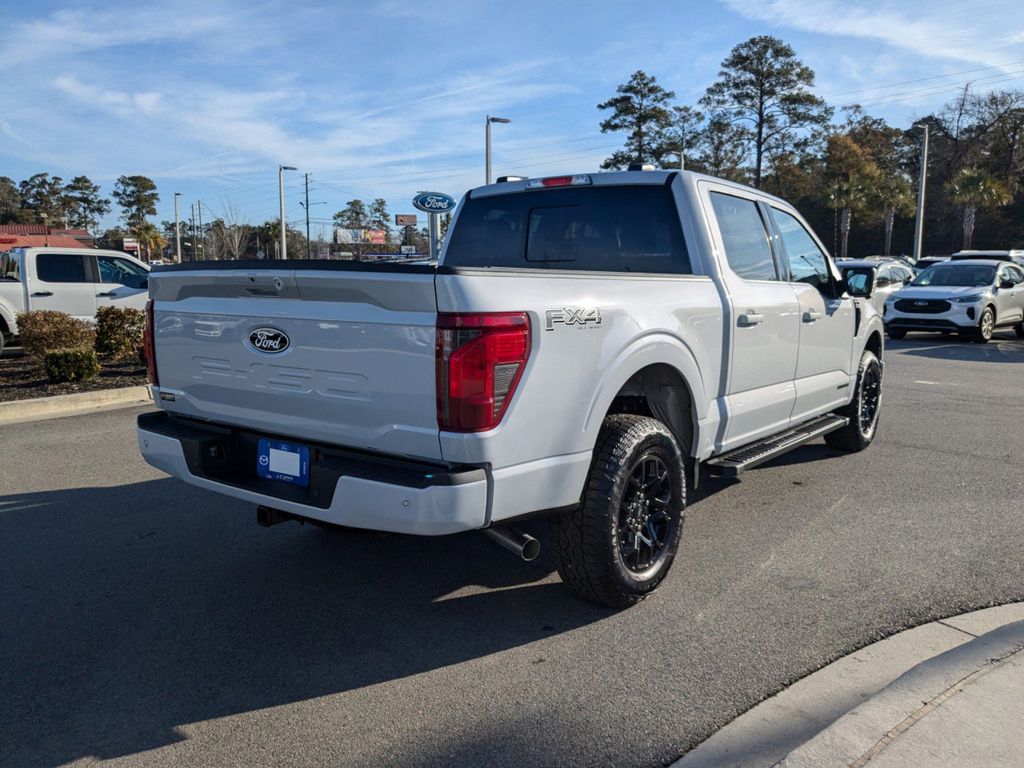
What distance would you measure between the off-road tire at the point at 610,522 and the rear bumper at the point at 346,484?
63cm

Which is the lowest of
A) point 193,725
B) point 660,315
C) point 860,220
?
point 193,725

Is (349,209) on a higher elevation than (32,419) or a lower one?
higher

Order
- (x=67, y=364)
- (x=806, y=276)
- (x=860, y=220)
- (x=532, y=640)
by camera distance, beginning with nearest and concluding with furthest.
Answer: (x=532, y=640), (x=806, y=276), (x=67, y=364), (x=860, y=220)

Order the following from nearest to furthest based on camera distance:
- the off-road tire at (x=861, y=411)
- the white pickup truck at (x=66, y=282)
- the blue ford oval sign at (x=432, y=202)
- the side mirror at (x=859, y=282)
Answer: the side mirror at (x=859, y=282) → the off-road tire at (x=861, y=411) → the white pickup truck at (x=66, y=282) → the blue ford oval sign at (x=432, y=202)

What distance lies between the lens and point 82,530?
493cm

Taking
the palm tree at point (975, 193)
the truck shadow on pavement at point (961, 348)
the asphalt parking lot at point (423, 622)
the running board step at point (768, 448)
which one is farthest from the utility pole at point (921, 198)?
the asphalt parking lot at point (423, 622)

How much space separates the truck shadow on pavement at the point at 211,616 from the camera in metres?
3.05

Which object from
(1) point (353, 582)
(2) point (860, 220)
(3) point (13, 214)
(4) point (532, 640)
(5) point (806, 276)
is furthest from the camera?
(3) point (13, 214)

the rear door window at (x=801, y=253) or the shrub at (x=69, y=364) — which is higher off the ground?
the rear door window at (x=801, y=253)

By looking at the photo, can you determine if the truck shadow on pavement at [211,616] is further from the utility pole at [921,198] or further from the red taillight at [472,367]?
the utility pole at [921,198]

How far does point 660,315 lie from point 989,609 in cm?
203

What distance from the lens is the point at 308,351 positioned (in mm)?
3344

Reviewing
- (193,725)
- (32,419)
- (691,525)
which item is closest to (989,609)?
(691,525)

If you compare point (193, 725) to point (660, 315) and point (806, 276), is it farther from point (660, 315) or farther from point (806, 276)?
point (806, 276)
